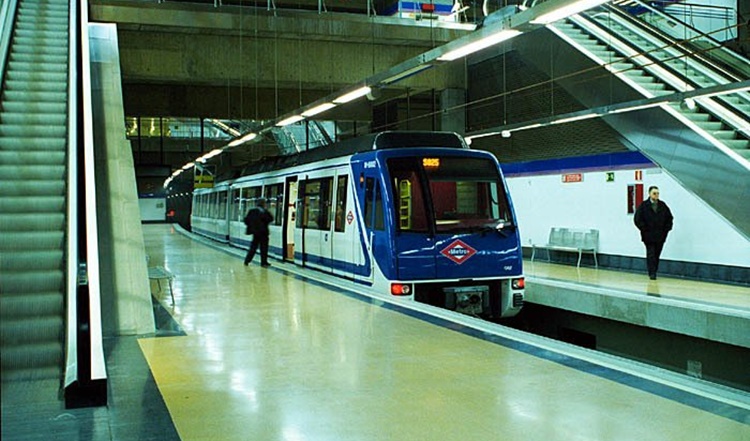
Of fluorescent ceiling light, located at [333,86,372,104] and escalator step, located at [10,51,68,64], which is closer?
escalator step, located at [10,51,68,64]

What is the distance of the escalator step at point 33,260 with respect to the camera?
6.96m

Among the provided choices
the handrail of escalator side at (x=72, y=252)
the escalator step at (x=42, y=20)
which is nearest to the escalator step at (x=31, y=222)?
the handrail of escalator side at (x=72, y=252)

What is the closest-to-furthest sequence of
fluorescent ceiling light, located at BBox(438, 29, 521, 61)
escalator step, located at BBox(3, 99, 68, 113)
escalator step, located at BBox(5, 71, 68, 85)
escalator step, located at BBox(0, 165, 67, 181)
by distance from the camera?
1. escalator step, located at BBox(0, 165, 67, 181)
2. fluorescent ceiling light, located at BBox(438, 29, 521, 61)
3. escalator step, located at BBox(3, 99, 68, 113)
4. escalator step, located at BBox(5, 71, 68, 85)

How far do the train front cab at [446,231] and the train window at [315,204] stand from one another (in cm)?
241

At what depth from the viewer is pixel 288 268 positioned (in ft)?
49.8

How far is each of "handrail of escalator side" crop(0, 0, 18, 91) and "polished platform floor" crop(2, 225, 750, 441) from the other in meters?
3.69

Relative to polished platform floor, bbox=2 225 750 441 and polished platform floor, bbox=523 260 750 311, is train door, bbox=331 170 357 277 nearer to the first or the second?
polished platform floor, bbox=2 225 750 441

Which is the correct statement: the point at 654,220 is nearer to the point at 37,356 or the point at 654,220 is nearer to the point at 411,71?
the point at 411,71

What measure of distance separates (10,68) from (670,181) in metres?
10.6

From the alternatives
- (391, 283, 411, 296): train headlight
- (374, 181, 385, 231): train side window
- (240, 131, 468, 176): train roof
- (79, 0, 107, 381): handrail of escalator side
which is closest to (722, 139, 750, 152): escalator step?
(240, 131, 468, 176): train roof

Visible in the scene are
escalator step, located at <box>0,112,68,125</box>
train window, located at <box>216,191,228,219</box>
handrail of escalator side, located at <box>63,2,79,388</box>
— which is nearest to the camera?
handrail of escalator side, located at <box>63,2,79,388</box>

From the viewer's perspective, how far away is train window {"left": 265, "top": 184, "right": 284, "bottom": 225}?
17.1m

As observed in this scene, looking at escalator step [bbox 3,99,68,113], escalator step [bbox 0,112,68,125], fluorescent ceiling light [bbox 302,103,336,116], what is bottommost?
escalator step [bbox 0,112,68,125]

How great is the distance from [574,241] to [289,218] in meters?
5.92
